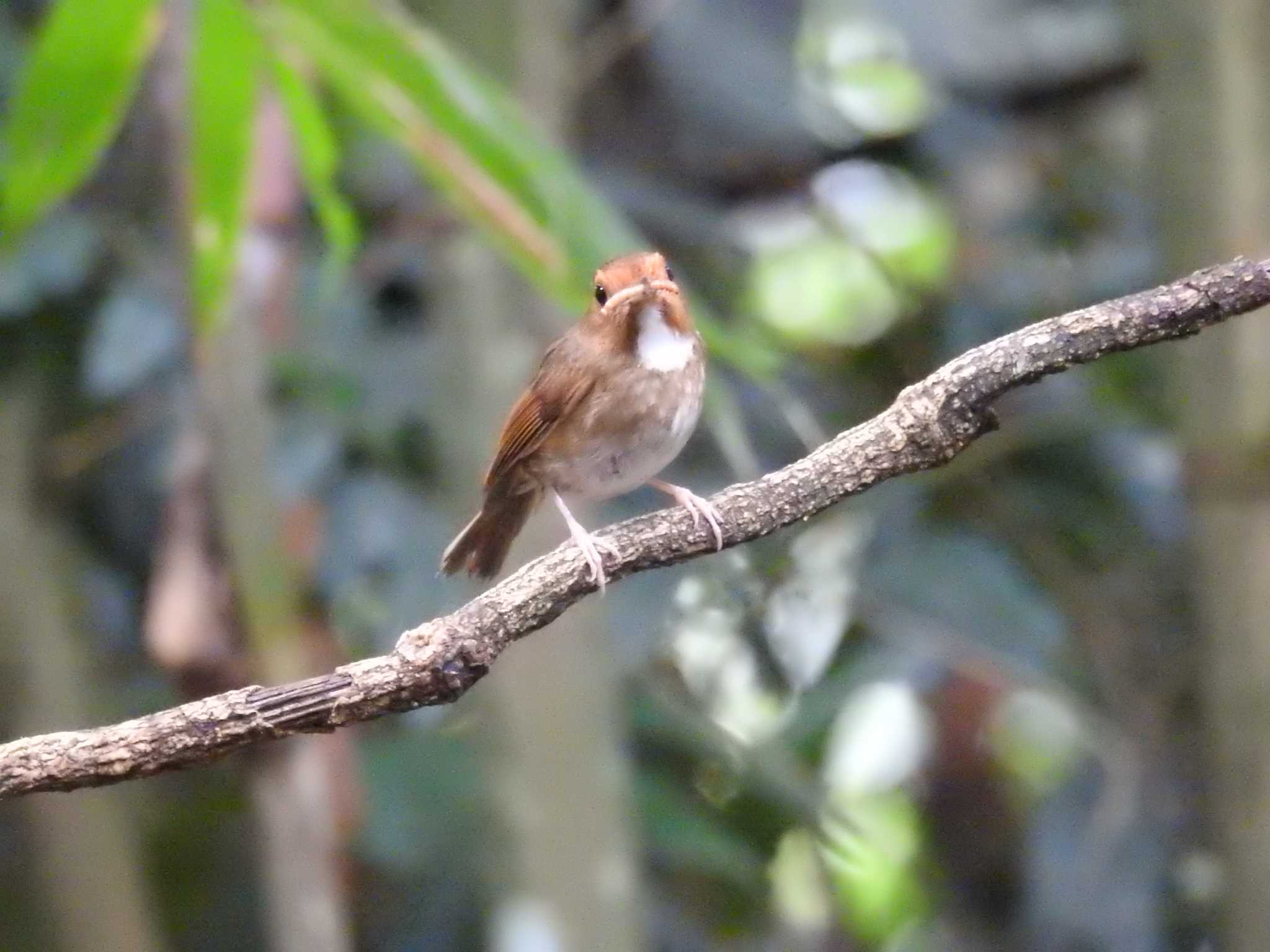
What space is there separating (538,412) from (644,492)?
1.47 meters

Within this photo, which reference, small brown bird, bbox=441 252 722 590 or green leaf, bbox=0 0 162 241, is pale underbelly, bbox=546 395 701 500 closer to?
small brown bird, bbox=441 252 722 590

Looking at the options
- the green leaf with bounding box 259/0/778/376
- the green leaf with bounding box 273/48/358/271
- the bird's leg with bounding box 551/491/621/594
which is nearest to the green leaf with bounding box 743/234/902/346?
the green leaf with bounding box 259/0/778/376

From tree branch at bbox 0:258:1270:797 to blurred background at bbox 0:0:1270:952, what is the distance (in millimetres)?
1024

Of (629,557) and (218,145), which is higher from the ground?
(218,145)

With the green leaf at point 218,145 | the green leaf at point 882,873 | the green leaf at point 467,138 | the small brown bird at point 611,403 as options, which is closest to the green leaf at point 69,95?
the green leaf at point 218,145

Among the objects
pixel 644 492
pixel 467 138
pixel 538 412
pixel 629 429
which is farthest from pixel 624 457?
pixel 644 492

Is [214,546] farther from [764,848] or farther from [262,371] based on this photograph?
[764,848]

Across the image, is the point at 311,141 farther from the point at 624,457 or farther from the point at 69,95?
the point at 624,457

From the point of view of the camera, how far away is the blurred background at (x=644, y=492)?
3.26 m

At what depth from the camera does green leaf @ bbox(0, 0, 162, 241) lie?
279cm

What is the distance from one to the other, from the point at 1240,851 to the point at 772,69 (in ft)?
8.83

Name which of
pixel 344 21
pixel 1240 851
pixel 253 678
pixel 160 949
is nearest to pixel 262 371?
pixel 253 678

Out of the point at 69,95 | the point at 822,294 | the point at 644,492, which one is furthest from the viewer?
the point at 822,294

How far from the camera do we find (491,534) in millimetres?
3562
